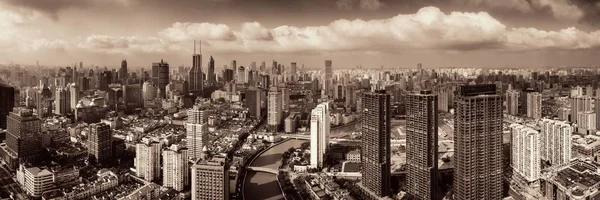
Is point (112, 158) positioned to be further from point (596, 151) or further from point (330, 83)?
point (596, 151)

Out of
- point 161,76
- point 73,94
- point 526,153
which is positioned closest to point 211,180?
point 526,153

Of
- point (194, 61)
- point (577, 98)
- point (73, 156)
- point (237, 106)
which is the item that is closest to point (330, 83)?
point (237, 106)

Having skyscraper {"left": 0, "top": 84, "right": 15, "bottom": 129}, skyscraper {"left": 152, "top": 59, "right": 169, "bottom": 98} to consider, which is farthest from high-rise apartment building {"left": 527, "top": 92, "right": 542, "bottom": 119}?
skyscraper {"left": 0, "top": 84, "right": 15, "bottom": 129}

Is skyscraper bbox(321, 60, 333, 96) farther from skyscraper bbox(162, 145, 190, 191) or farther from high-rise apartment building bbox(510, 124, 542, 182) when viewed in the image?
high-rise apartment building bbox(510, 124, 542, 182)

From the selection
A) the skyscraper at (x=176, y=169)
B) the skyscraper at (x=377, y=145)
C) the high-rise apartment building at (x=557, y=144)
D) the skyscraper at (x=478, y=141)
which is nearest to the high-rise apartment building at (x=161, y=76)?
the skyscraper at (x=176, y=169)

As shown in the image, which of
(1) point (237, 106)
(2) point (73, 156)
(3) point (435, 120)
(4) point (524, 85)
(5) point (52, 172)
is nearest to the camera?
(3) point (435, 120)

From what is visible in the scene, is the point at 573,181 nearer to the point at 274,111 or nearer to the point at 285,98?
the point at 274,111

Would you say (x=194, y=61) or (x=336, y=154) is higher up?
(x=194, y=61)
